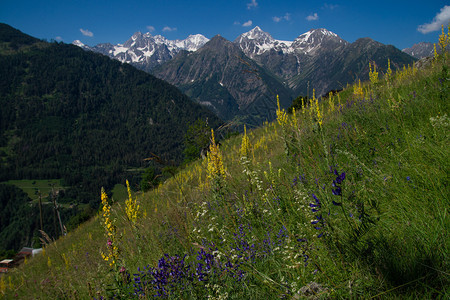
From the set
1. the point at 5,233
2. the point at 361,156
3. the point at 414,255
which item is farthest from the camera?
the point at 5,233

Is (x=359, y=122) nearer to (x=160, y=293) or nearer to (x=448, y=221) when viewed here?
(x=448, y=221)

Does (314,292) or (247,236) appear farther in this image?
(247,236)

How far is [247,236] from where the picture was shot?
2.64 metres

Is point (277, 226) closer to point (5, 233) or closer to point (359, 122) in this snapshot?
point (359, 122)

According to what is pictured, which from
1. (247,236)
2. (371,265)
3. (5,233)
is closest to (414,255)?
(371,265)

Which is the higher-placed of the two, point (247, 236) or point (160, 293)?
point (247, 236)

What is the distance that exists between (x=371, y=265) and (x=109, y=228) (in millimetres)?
4096

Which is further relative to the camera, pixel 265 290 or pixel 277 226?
pixel 277 226

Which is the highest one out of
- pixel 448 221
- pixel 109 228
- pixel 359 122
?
pixel 359 122

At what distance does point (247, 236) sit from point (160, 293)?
3.34ft

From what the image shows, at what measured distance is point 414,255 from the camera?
1331 millimetres

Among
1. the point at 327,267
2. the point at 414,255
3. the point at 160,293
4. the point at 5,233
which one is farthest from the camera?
the point at 5,233

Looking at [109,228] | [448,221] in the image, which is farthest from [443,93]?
[109,228]

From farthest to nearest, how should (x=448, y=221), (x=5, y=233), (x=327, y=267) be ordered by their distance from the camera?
(x=5, y=233)
(x=327, y=267)
(x=448, y=221)
